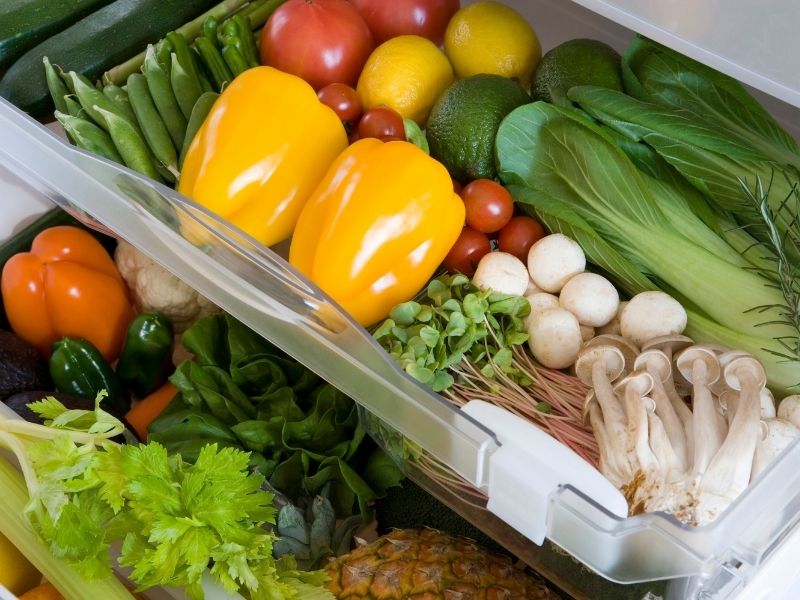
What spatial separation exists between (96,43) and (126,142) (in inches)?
8.2

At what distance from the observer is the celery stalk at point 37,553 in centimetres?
102

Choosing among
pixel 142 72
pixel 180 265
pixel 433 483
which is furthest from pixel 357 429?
pixel 142 72

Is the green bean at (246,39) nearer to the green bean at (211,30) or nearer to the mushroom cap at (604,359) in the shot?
the green bean at (211,30)

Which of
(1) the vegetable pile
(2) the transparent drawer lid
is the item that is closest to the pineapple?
(1) the vegetable pile

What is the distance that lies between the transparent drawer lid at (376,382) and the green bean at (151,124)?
5.0 inches

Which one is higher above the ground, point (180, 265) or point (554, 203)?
point (554, 203)

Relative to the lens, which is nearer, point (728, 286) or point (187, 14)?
point (728, 286)

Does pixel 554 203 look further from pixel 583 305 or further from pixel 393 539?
pixel 393 539

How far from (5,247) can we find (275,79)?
51 cm

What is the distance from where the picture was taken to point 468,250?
1.17 metres

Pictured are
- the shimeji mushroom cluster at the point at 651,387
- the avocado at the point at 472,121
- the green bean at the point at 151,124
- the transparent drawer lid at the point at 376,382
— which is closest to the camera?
the transparent drawer lid at the point at 376,382

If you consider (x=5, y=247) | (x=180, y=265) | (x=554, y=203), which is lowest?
(x=5, y=247)

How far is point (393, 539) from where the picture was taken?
3.67ft

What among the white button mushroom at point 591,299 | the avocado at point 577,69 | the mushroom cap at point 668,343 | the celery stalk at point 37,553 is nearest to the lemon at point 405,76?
the avocado at point 577,69
